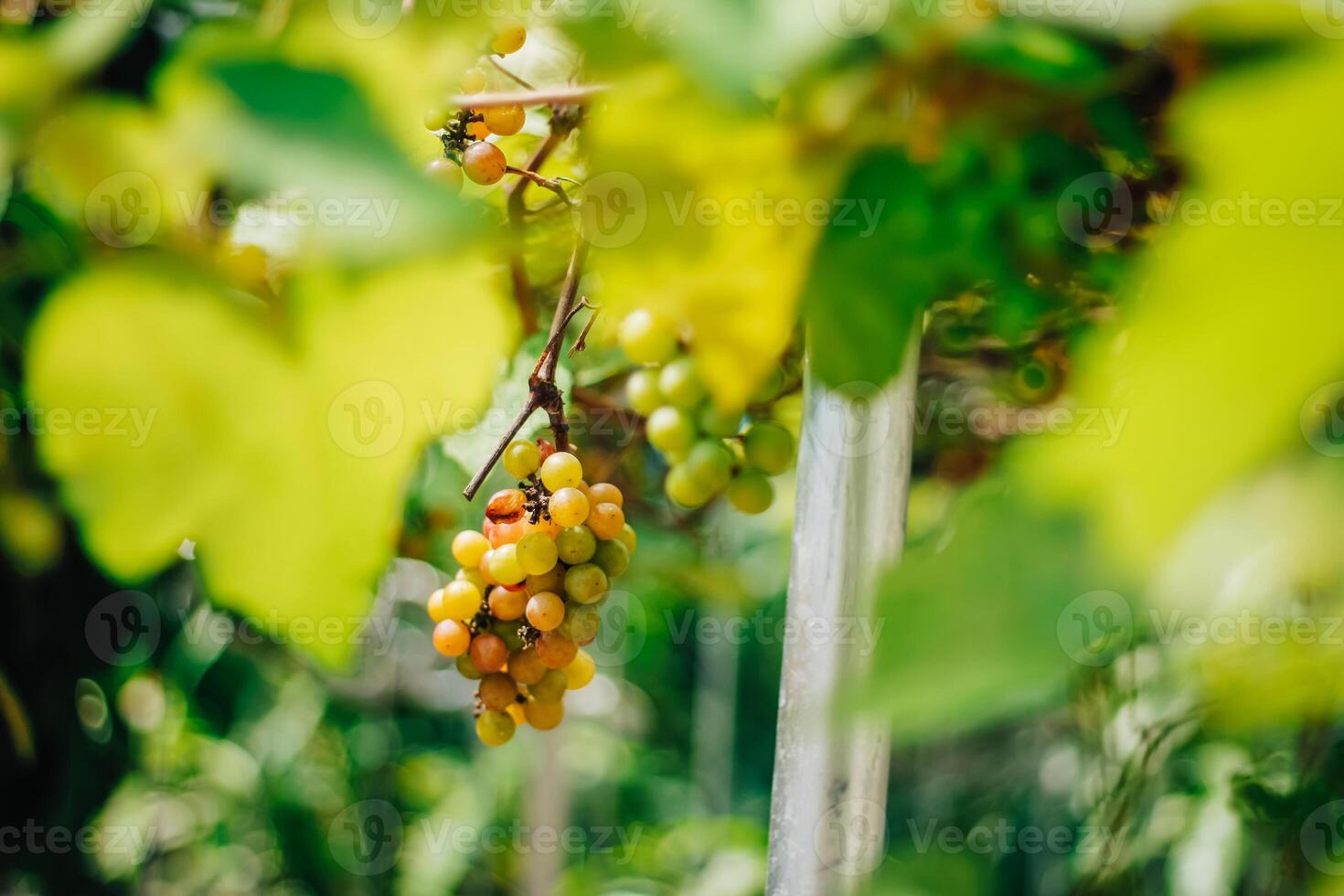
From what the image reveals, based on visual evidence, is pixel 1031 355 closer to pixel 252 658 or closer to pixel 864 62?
pixel 864 62

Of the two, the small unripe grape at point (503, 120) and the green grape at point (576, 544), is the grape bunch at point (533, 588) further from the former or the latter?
the small unripe grape at point (503, 120)

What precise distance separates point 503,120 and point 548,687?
268 mm

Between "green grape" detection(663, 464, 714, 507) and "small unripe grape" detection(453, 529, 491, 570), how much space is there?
11 cm

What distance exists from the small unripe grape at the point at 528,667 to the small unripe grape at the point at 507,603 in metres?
0.02

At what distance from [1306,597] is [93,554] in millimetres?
183

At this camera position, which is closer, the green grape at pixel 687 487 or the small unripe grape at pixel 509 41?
the small unripe grape at pixel 509 41

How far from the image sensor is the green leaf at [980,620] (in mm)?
118

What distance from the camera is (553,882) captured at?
199 centimetres

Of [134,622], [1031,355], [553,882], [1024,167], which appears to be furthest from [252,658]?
[1024,167]

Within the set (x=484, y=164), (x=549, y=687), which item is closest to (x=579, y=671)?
(x=549, y=687)

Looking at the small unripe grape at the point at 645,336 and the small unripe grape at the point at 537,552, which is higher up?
the small unripe grape at the point at 645,336
